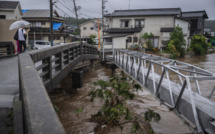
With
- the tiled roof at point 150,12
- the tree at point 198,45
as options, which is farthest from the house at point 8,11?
the tree at point 198,45

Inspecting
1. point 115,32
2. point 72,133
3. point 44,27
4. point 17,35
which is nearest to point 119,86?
point 72,133

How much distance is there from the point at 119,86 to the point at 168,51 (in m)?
24.4

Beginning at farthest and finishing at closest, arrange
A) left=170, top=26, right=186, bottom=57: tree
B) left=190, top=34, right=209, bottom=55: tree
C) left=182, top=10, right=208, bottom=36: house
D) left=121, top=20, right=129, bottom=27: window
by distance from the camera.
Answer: left=182, top=10, right=208, bottom=36: house
left=121, top=20, right=129, bottom=27: window
left=190, top=34, right=209, bottom=55: tree
left=170, top=26, right=186, bottom=57: tree

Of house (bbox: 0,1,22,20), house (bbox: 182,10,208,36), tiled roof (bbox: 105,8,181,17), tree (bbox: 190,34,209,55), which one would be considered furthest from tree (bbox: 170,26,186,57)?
house (bbox: 0,1,22,20)

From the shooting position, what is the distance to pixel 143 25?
3356cm

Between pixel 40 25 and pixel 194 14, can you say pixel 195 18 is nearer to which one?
pixel 194 14

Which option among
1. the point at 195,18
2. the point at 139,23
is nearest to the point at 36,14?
the point at 139,23

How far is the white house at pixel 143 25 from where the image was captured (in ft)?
104

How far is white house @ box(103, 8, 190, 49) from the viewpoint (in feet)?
104

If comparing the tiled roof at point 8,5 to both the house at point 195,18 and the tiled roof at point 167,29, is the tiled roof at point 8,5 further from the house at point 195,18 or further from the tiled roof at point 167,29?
the house at point 195,18

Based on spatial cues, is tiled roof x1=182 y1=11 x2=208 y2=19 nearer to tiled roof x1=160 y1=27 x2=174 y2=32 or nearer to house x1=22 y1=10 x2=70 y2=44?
tiled roof x1=160 y1=27 x2=174 y2=32

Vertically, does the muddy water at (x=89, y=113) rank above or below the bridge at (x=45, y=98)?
below

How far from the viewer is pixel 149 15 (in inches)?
1294

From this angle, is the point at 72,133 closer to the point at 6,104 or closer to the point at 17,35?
the point at 6,104
